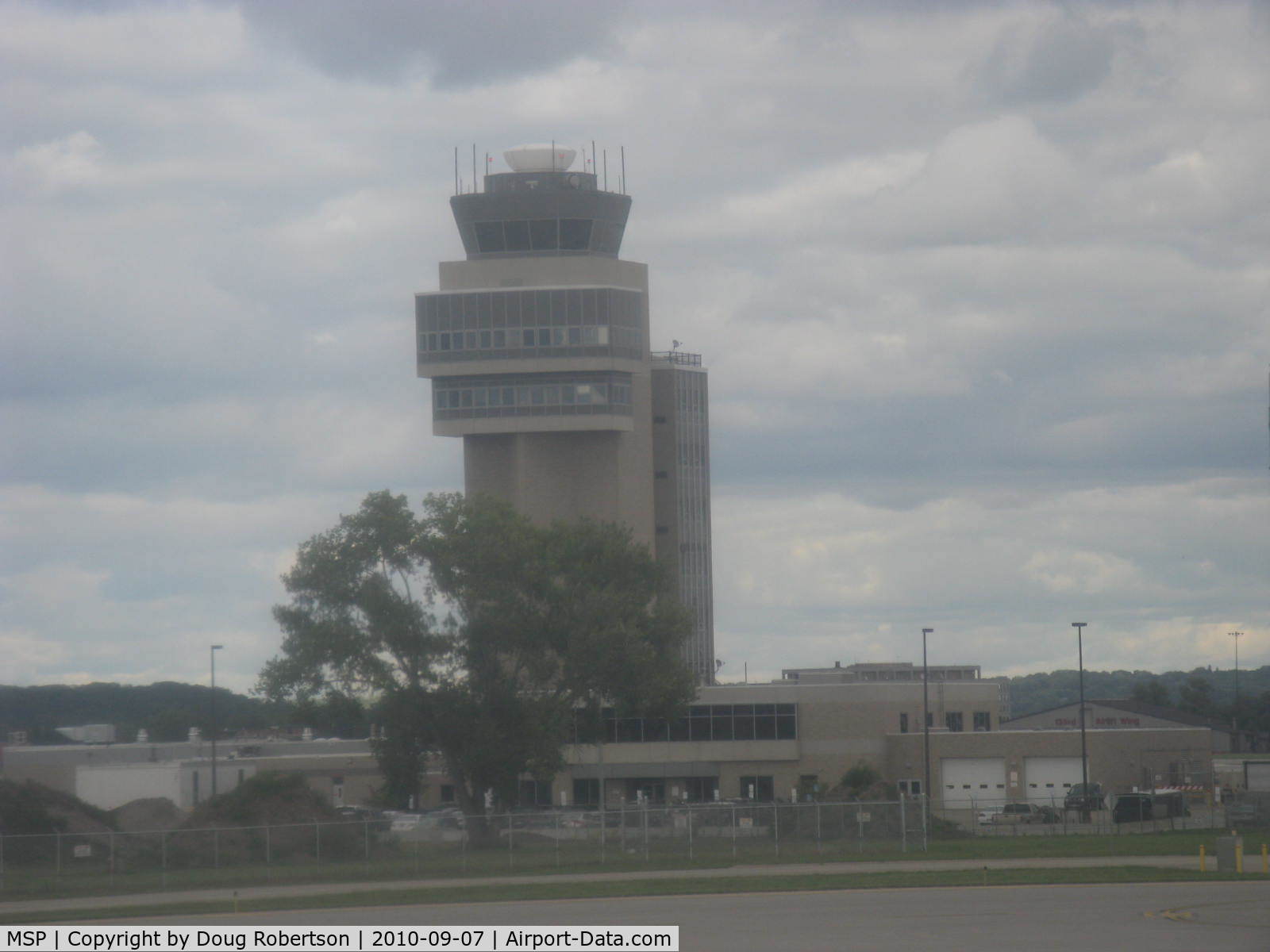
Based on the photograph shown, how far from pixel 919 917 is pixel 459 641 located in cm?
4281

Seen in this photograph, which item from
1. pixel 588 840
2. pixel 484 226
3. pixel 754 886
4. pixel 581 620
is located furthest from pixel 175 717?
pixel 754 886

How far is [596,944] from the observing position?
32.2 metres

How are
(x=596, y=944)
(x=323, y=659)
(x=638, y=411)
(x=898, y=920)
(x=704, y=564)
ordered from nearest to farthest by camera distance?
(x=596, y=944) < (x=898, y=920) < (x=323, y=659) < (x=638, y=411) < (x=704, y=564)

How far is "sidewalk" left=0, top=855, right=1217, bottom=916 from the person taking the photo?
48.4 meters

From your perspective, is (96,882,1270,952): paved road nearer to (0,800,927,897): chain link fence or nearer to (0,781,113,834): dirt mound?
(0,800,927,897): chain link fence

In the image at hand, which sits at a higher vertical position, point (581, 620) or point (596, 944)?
point (581, 620)

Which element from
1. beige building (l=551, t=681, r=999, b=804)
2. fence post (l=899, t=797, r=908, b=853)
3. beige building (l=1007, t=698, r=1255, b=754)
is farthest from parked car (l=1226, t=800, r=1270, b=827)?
beige building (l=1007, t=698, r=1255, b=754)

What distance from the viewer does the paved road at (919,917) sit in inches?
1299

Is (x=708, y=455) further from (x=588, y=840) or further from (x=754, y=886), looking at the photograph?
(x=754, y=886)

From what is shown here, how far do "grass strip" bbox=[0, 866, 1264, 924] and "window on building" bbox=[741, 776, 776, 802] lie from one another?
58.8 meters

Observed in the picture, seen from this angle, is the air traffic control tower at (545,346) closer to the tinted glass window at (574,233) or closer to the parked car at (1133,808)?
the tinted glass window at (574,233)

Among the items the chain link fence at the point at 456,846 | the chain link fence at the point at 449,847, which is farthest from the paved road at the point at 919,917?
the chain link fence at the point at 456,846

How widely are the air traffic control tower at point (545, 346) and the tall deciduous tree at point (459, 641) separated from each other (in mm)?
39441

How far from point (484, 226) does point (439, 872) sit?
77315mm
